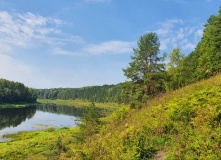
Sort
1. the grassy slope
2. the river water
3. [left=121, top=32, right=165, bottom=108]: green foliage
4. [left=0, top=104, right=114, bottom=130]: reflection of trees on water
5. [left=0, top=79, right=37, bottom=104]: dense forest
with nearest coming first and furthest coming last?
the grassy slope
[left=121, top=32, right=165, bottom=108]: green foliage
the river water
[left=0, top=104, right=114, bottom=130]: reflection of trees on water
[left=0, top=79, right=37, bottom=104]: dense forest

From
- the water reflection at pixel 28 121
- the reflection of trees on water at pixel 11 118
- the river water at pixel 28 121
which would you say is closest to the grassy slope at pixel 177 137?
the water reflection at pixel 28 121

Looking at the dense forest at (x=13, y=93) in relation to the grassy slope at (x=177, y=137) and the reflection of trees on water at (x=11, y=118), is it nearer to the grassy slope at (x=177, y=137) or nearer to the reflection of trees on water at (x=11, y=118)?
the reflection of trees on water at (x=11, y=118)

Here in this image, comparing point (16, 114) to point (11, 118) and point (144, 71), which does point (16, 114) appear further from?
point (144, 71)

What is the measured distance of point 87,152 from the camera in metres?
5.48

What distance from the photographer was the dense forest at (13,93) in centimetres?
9700

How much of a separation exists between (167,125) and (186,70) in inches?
1133

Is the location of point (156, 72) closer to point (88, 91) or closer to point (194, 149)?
point (194, 149)

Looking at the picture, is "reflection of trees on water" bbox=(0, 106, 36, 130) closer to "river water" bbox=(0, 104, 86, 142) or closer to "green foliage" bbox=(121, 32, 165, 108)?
"river water" bbox=(0, 104, 86, 142)

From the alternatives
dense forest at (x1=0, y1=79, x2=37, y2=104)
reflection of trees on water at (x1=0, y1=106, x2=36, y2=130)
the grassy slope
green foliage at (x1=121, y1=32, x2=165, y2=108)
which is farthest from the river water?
dense forest at (x1=0, y1=79, x2=37, y2=104)

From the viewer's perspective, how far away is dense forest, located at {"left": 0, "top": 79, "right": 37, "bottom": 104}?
318ft

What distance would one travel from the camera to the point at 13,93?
346 ft

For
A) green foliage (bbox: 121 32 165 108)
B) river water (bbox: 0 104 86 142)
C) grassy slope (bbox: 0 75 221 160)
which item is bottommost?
river water (bbox: 0 104 86 142)

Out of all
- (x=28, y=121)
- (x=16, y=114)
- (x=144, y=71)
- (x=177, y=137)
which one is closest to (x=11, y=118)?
(x=28, y=121)

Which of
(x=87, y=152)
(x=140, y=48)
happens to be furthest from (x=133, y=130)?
(x=140, y=48)
